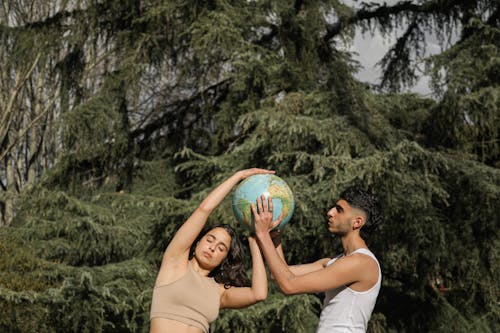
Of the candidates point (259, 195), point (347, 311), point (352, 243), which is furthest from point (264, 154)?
point (347, 311)

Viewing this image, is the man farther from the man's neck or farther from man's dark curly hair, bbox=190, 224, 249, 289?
man's dark curly hair, bbox=190, 224, 249, 289

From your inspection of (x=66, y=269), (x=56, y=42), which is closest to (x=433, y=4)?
(x=56, y=42)

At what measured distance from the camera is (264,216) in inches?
125

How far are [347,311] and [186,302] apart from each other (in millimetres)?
791

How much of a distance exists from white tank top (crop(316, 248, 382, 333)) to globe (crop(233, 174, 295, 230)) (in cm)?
62

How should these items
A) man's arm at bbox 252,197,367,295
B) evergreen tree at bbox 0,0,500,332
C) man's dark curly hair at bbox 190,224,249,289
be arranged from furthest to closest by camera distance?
1. evergreen tree at bbox 0,0,500,332
2. man's dark curly hair at bbox 190,224,249,289
3. man's arm at bbox 252,197,367,295

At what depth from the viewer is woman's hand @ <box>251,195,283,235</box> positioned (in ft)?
10.3

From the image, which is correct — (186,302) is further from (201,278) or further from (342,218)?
(342,218)

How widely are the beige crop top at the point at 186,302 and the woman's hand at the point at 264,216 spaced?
0.42 m

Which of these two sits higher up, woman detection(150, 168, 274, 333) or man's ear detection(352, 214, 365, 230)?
man's ear detection(352, 214, 365, 230)

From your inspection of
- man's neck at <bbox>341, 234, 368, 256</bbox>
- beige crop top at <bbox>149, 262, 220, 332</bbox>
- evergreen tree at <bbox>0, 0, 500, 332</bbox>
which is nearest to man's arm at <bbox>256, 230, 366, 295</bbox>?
man's neck at <bbox>341, 234, 368, 256</bbox>

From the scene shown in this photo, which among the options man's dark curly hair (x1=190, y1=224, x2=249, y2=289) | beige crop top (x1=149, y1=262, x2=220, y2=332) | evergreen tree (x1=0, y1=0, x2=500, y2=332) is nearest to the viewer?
beige crop top (x1=149, y1=262, x2=220, y2=332)

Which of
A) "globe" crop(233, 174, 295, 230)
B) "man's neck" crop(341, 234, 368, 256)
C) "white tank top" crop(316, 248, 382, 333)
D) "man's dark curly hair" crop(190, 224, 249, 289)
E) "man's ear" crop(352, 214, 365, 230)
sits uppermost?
"globe" crop(233, 174, 295, 230)

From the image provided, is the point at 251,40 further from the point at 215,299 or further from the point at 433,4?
the point at 215,299
